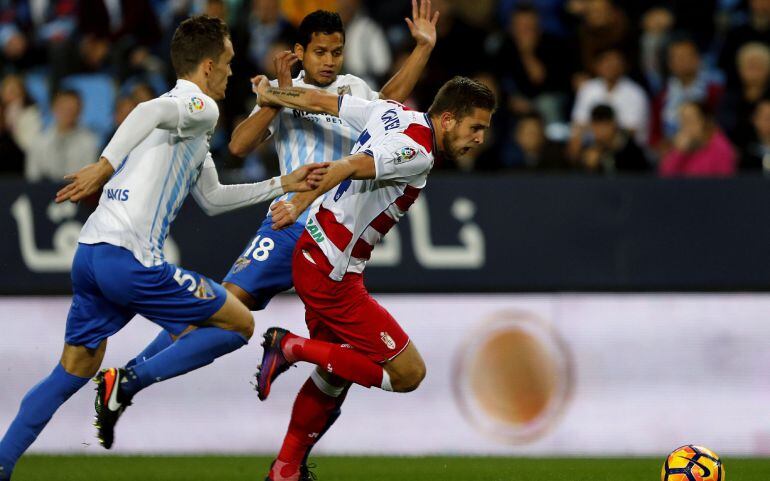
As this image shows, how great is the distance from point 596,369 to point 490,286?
38.5 inches

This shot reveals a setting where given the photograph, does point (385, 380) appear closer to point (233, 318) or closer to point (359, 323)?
point (359, 323)

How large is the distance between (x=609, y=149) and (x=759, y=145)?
1.20 meters

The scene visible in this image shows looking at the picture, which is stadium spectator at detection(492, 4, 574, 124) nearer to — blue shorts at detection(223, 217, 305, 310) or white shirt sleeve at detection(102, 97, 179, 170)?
blue shorts at detection(223, 217, 305, 310)

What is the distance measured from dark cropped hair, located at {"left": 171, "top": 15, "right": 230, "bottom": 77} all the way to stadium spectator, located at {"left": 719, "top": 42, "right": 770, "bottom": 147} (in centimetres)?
569

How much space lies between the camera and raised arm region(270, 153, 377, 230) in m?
6.26

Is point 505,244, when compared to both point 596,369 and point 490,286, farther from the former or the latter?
point 596,369

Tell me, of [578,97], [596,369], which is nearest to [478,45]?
[578,97]

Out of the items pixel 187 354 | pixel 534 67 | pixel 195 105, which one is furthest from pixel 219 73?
pixel 534 67

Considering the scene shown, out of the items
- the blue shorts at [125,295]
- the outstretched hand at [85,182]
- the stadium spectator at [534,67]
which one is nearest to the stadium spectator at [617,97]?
the stadium spectator at [534,67]

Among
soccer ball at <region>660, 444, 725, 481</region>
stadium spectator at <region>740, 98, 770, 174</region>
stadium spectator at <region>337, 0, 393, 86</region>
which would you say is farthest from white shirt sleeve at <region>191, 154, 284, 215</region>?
stadium spectator at <region>337, 0, 393, 86</region>

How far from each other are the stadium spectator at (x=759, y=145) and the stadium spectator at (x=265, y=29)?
14.2 ft

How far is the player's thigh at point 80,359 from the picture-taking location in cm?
681

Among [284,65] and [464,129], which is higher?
[284,65]

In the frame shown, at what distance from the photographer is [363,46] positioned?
12.4m
